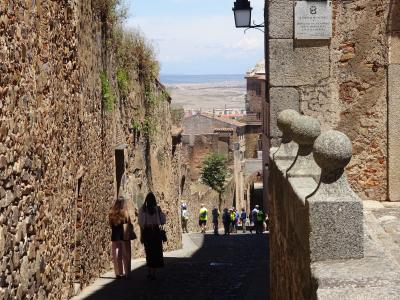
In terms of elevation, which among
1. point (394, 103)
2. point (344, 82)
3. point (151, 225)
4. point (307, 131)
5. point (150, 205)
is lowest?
point (151, 225)

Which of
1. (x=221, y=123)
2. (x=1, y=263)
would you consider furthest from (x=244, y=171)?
(x=1, y=263)

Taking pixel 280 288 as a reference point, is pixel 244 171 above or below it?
below

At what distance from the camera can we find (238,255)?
18.0 metres

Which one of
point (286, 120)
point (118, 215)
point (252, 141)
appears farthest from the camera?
point (252, 141)

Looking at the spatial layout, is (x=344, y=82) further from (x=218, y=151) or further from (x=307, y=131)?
(x=218, y=151)

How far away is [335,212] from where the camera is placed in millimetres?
4543

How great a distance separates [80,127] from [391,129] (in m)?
4.66

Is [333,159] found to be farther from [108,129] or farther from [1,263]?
[108,129]

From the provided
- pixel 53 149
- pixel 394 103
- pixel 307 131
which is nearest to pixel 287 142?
pixel 394 103

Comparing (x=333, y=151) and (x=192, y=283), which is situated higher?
(x=333, y=151)

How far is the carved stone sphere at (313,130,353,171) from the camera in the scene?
15.0ft

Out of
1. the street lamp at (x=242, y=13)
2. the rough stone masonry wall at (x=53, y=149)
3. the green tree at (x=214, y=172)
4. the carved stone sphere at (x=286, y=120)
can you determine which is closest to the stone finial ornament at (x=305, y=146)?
the carved stone sphere at (x=286, y=120)

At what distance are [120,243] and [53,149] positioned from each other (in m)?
3.48

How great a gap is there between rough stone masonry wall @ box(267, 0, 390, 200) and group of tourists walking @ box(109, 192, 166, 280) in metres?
3.83
